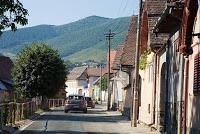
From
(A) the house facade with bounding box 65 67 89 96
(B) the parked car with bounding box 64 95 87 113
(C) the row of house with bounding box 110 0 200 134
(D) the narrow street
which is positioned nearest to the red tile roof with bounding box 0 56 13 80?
(B) the parked car with bounding box 64 95 87 113

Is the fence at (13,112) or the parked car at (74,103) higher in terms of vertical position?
the parked car at (74,103)

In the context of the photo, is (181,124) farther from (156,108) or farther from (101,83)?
(101,83)

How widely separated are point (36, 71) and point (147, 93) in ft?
71.6

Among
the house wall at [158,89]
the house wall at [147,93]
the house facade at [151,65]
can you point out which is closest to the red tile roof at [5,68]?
the house wall at [147,93]

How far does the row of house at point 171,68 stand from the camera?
18014 mm

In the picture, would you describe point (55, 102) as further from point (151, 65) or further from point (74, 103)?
point (151, 65)

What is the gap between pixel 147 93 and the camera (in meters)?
34.7

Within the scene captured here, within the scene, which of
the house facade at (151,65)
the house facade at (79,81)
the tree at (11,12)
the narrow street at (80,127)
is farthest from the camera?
the house facade at (79,81)

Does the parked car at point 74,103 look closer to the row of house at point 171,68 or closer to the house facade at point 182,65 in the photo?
the row of house at point 171,68

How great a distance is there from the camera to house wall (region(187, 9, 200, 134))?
18.1 m

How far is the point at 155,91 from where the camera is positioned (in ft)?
102

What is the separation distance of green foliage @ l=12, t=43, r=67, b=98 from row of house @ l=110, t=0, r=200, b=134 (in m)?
18.0

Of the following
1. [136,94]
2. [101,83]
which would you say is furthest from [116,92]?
[101,83]

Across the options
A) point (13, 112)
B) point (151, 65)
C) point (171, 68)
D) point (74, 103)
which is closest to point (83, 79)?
point (74, 103)
